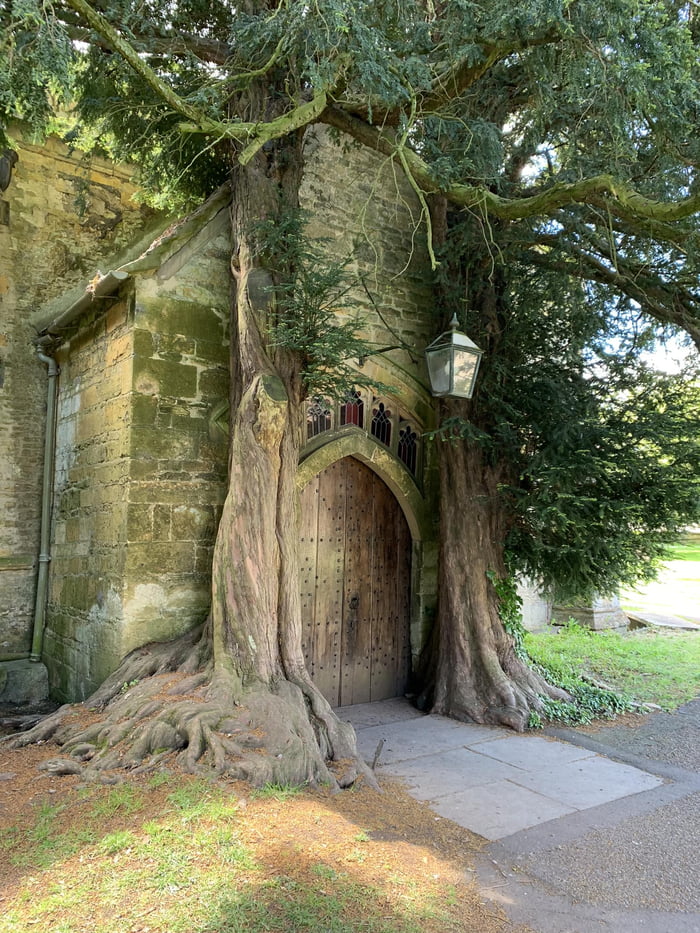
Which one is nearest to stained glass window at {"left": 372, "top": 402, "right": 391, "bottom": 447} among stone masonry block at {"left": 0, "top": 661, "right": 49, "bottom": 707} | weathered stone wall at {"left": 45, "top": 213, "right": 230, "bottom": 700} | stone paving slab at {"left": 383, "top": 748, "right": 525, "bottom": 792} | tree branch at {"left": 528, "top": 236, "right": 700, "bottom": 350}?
weathered stone wall at {"left": 45, "top": 213, "right": 230, "bottom": 700}

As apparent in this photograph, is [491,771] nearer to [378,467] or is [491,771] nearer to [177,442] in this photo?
[378,467]

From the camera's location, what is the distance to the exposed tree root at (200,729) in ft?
13.5

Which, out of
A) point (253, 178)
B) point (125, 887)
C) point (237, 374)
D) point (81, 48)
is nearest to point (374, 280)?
point (253, 178)

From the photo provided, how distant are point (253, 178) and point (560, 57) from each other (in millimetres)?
2557

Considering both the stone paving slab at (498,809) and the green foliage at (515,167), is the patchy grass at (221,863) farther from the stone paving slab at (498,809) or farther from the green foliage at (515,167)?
the green foliage at (515,167)

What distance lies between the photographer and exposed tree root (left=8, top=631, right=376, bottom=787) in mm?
4105

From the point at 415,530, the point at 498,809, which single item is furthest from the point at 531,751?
the point at 415,530

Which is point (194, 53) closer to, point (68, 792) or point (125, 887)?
point (68, 792)

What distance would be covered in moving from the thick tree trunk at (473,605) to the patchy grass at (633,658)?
1.17 metres

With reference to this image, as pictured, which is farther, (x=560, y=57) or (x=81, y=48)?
(x=81, y=48)

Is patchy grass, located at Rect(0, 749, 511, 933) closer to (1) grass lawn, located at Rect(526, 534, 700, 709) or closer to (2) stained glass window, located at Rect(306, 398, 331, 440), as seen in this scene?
(2) stained glass window, located at Rect(306, 398, 331, 440)

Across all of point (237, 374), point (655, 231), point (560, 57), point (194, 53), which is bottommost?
point (237, 374)

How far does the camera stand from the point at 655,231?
510 cm

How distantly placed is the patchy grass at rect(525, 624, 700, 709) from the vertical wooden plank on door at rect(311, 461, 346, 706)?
2.35 meters
